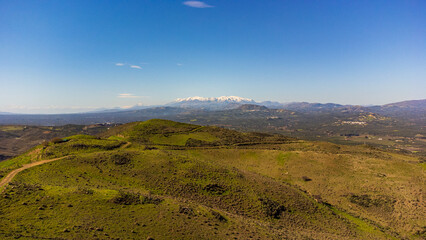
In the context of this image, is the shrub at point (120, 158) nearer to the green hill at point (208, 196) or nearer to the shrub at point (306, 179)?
the green hill at point (208, 196)

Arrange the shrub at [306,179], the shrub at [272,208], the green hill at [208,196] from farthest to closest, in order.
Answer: the shrub at [306,179] → the shrub at [272,208] → the green hill at [208,196]

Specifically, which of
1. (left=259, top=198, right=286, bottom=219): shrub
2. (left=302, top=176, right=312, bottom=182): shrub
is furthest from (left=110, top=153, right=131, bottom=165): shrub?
(left=302, top=176, right=312, bottom=182): shrub

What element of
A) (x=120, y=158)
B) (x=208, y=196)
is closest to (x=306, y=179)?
(x=208, y=196)

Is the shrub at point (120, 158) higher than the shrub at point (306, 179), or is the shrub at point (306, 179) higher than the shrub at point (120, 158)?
the shrub at point (120, 158)

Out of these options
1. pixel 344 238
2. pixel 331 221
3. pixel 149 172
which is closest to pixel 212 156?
pixel 149 172

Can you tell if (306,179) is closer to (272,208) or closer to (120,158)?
(272,208)

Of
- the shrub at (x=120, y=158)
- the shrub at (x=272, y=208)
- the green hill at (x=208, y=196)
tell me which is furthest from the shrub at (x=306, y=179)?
the shrub at (x=120, y=158)

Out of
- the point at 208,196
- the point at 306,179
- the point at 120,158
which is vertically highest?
the point at 120,158

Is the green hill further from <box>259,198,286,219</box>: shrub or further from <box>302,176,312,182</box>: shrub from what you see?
<box>302,176,312,182</box>: shrub
